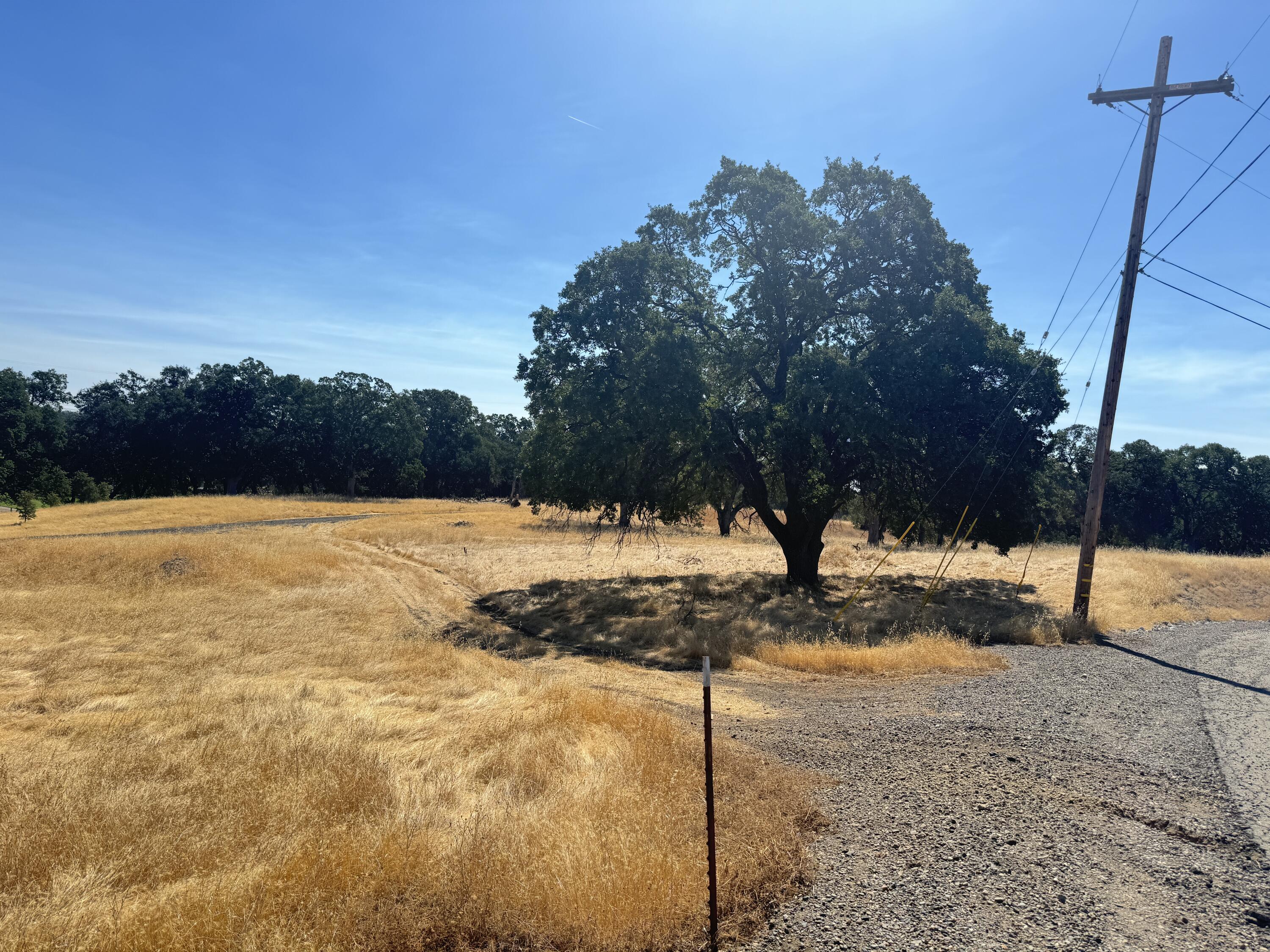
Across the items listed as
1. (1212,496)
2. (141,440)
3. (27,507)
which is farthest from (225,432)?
(1212,496)

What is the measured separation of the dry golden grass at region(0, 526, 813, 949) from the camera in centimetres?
409

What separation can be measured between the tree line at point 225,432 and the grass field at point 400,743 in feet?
159

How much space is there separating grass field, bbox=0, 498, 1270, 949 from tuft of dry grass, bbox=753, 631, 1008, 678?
0.07 meters

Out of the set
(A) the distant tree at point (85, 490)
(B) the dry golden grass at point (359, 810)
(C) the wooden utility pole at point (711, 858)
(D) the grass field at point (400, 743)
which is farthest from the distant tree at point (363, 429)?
(C) the wooden utility pole at point (711, 858)

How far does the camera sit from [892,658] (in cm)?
1174

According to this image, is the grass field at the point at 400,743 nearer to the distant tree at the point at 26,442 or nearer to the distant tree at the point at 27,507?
the distant tree at the point at 27,507

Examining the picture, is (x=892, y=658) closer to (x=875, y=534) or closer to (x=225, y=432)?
(x=875, y=534)

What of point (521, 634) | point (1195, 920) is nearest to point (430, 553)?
point (521, 634)

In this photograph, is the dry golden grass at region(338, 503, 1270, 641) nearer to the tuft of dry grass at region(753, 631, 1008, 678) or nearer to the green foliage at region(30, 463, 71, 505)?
the tuft of dry grass at region(753, 631, 1008, 678)

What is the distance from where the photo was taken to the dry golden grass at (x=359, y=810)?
409 cm

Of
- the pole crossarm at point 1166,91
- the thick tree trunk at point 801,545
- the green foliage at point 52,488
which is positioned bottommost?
the green foliage at point 52,488

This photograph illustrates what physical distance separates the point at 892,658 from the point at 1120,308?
9830mm

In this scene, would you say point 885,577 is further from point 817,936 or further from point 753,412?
point 817,936

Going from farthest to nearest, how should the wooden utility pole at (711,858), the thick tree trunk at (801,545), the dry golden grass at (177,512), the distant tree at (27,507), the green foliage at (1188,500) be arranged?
the green foliage at (1188,500) < the dry golden grass at (177,512) < the distant tree at (27,507) < the thick tree trunk at (801,545) < the wooden utility pole at (711,858)
